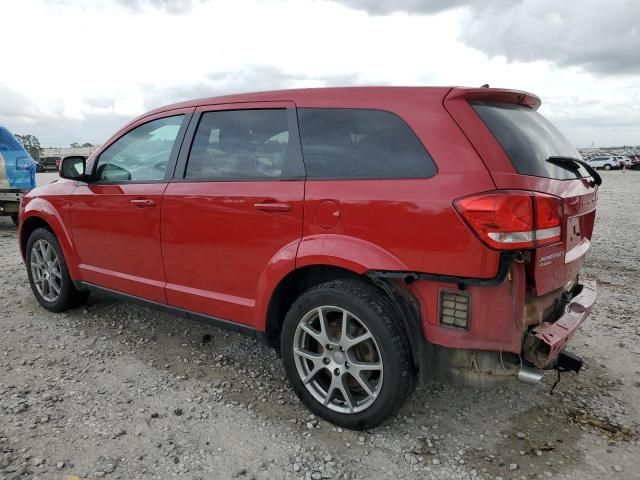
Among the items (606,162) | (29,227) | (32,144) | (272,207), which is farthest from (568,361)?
(32,144)

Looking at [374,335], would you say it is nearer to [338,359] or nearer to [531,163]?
[338,359]

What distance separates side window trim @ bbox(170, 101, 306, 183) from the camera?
283 centimetres

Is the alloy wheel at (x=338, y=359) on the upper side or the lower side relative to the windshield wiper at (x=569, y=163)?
lower

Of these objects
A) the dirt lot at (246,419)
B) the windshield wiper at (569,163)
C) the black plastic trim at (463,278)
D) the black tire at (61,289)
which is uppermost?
the windshield wiper at (569,163)

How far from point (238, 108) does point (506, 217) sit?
6.05 feet

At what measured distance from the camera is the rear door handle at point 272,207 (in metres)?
2.76

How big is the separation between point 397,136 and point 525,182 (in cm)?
66

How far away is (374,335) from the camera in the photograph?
2.50 meters

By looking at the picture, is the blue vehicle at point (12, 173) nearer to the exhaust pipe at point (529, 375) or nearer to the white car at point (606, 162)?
the exhaust pipe at point (529, 375)

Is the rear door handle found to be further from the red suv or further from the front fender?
the front fender

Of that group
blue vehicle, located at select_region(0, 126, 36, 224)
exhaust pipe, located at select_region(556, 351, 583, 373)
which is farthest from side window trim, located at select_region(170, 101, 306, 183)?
blue vehicle, located at select_region(0, 126, 36, 224)

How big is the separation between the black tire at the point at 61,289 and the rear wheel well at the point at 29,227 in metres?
0.06

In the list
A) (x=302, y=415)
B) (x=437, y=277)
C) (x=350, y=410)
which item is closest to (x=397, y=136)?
(x=437, y=277)

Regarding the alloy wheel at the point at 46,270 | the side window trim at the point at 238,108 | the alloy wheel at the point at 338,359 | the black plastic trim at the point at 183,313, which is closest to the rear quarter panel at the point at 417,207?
the side window trim at the point at 238,108
